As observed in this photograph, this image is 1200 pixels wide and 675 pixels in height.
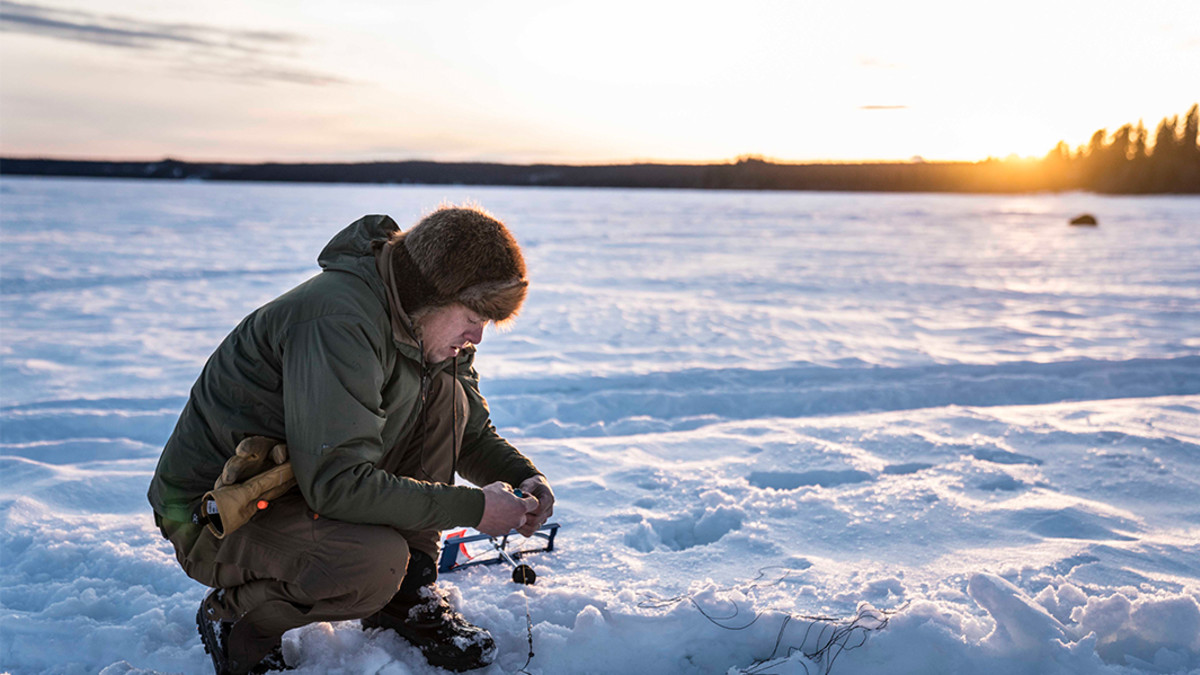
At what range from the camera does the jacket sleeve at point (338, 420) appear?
180 cm

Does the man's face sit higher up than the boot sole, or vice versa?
the man's face

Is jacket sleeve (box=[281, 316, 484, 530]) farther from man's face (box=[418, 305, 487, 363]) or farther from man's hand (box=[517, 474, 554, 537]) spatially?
man's hand (box=[517, 474, 554, 537])

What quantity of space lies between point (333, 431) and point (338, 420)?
28 mm

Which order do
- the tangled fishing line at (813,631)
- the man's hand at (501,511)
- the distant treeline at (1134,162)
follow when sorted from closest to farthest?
the man's hand at (501,511) < the tangled fishing line at (813,631) < the distant treeline at (1134,162)

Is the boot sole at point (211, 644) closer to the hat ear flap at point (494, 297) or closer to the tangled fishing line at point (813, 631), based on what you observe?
the tangled fishing line at point (813, 631)

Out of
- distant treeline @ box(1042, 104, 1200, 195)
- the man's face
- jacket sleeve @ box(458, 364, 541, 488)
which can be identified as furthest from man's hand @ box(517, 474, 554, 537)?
distant treeline @ box(1042, 104, 1200, 195)

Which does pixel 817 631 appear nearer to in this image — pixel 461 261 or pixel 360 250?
pixel 461 261

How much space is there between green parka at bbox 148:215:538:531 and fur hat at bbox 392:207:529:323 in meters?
0.11

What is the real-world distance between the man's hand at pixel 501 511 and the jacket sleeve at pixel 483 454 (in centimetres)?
33

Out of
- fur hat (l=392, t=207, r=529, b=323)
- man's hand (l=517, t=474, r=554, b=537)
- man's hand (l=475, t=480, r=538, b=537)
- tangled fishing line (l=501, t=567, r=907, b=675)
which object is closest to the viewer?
fur hat (l=392, t=207, r=529, b=323)

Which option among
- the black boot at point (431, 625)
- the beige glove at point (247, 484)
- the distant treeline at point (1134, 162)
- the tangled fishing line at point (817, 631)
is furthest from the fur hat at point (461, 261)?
the distant treeline at point (1134, 162)

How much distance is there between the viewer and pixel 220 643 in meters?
2.15

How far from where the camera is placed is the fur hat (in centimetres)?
192

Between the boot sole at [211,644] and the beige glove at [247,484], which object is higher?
the beige glove at [247,484]
